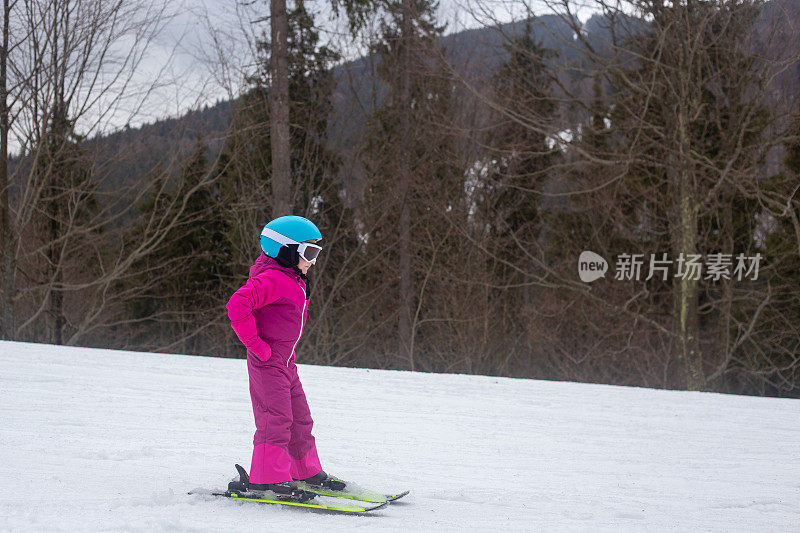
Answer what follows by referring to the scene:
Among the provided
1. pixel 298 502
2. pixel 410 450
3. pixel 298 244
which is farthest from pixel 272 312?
pixel 410 450

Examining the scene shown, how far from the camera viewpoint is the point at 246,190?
19.5 m

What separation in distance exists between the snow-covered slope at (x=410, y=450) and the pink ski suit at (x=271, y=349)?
0.88 feet

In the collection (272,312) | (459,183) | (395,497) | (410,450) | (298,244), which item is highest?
(459,183)

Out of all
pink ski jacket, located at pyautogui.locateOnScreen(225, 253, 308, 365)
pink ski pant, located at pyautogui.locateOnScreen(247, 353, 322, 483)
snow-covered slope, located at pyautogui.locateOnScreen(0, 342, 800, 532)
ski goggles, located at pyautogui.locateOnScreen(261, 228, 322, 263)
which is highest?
ski goggles, located at pyautogui.locateOnScreen(261, 228, 322, 263)

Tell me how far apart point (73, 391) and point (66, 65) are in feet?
31.0

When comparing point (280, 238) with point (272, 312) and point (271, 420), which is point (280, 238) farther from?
point (271, 420)

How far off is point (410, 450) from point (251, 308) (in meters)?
2.34

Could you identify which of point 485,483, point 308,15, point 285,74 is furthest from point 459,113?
point 485,483

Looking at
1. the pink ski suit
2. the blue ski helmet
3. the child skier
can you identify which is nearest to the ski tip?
the child skier

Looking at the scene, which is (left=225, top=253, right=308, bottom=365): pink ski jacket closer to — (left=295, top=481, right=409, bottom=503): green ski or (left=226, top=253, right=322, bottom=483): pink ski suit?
(left=226, top=253, right=322, bottom=483): pink ski suit

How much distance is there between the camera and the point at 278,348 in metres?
3.66

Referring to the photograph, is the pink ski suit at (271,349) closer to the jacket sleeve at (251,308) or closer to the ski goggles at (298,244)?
the jacket sleeve at (251,308)

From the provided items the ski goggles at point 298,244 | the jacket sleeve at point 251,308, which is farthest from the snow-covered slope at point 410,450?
the ski goggles at point 298,244

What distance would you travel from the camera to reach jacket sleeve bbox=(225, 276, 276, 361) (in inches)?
136
